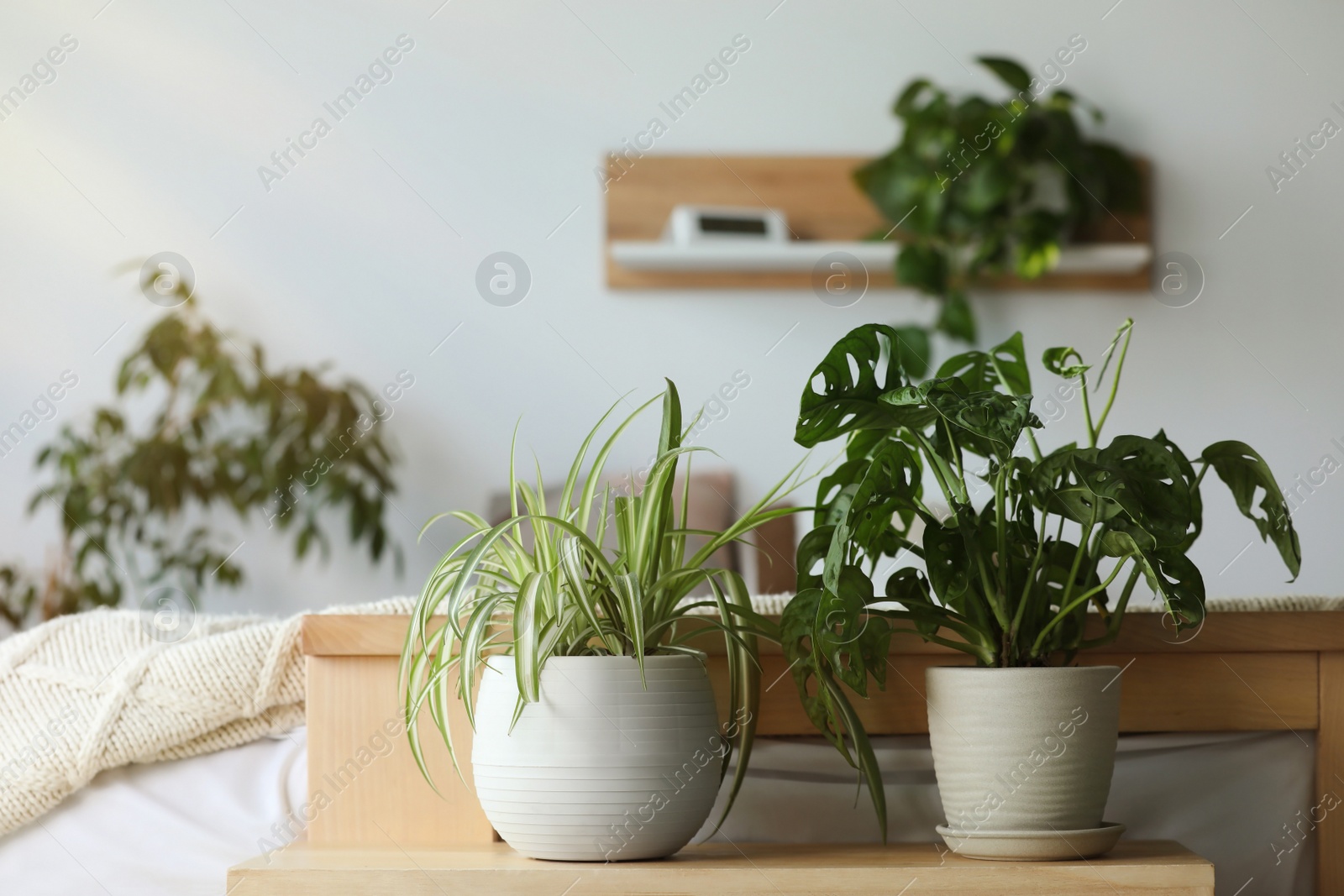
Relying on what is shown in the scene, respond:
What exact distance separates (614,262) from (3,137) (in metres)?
1.57

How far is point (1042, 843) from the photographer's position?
856 millimetres

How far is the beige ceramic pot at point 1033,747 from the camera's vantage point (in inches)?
33.8

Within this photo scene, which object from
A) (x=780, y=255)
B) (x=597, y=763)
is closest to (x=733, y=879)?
(x=597, y=763)

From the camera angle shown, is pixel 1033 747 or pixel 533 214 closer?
pixel 1033 747

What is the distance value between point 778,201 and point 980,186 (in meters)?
0.49

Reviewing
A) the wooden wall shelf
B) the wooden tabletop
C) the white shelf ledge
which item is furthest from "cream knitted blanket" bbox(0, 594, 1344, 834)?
the wooden wall shelf

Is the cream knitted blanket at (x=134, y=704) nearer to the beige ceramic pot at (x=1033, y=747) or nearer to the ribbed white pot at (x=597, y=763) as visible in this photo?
the ribbed white pot at (x=597, y=763)

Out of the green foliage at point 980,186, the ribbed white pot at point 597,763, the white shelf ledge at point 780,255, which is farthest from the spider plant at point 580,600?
the green foliage at point 980,186

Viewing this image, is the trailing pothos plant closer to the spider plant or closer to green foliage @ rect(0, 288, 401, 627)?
the spider plant

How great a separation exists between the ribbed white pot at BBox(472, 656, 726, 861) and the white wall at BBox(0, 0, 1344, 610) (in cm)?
196

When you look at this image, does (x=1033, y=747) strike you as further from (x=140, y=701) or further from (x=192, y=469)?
(x=192, y=469)

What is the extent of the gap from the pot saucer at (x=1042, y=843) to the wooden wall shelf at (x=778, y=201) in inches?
82.7

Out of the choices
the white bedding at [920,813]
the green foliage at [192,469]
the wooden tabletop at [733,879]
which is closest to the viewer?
the wooden tabletop at [733,879]

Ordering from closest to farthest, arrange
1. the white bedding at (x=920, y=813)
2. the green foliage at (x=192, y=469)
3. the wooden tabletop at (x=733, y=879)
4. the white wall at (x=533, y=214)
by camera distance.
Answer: the wooden tabletop at (x=733, y=879)
the white bedding at (x=920, y=813)
the green foliage at (x=192, y=469)
the white wall at (x=533, y=214)
